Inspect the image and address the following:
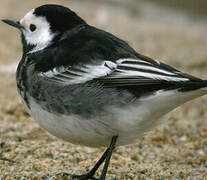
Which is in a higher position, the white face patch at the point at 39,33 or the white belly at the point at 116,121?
the white face patch at the point at 39,33

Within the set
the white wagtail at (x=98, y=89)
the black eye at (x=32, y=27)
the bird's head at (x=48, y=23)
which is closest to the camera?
the white wagtail at (x=98, y=89)

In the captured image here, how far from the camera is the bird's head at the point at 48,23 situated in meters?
4.18

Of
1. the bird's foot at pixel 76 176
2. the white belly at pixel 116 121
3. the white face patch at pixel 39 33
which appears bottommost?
the bird's foot at pixel 76 176

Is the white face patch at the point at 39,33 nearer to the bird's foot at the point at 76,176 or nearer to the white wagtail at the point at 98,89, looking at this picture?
Result: the white wagtail at the point at 98,89

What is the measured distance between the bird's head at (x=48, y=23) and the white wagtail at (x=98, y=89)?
130 millimetres

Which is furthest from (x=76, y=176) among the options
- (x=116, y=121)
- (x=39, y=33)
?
(x=39, y=33)

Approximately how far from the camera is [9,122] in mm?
5969

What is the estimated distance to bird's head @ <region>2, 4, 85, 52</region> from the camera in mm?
4180

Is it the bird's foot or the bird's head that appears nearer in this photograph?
the bird's head

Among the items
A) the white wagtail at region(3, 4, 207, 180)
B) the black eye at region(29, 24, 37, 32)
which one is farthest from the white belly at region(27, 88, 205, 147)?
the black eye at region(29, 24, 37, 32)

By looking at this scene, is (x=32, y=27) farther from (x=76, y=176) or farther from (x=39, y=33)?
(x=76, y=176)

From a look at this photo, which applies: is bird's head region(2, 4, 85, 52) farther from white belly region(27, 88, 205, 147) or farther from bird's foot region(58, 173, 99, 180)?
bird's foot region(58, 173, 99, 180)

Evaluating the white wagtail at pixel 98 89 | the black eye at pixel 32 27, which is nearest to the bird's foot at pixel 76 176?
the white wagtail at pixel 98 89

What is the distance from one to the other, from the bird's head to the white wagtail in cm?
13
